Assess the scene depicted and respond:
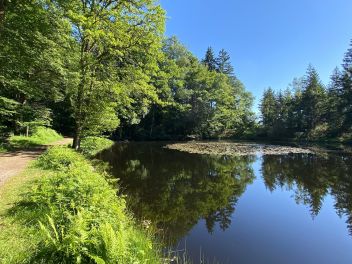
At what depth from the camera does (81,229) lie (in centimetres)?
450

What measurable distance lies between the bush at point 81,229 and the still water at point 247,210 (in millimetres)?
2240

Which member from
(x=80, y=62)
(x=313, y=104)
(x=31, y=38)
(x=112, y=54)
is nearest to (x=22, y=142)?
(x=80, y=62)

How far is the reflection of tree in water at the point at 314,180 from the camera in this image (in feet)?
39.7

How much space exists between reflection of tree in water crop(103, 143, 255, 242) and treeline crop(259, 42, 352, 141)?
34169 millimetres

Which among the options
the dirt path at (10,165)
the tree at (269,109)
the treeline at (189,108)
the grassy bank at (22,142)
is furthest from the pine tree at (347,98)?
the dirt path at (10,165)

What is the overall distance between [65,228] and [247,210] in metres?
7.66

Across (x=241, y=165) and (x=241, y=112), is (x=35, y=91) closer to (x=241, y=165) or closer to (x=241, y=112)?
(x=241, y=165)

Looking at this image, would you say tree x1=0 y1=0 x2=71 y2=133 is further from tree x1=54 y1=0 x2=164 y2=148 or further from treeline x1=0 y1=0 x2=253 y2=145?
tree x1=54 y1=0 x2=164 y2=148

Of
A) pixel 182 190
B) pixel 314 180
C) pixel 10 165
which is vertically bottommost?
pixel 182 190

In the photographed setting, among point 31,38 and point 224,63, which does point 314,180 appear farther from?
point 224,63

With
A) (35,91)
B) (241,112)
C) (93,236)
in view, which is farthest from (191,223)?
(241,112)

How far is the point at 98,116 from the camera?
20.2 m

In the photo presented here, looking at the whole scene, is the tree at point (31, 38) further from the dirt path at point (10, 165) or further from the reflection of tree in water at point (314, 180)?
the reflection of tree in water at point (314, 180)

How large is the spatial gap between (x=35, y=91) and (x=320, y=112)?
157 ft
